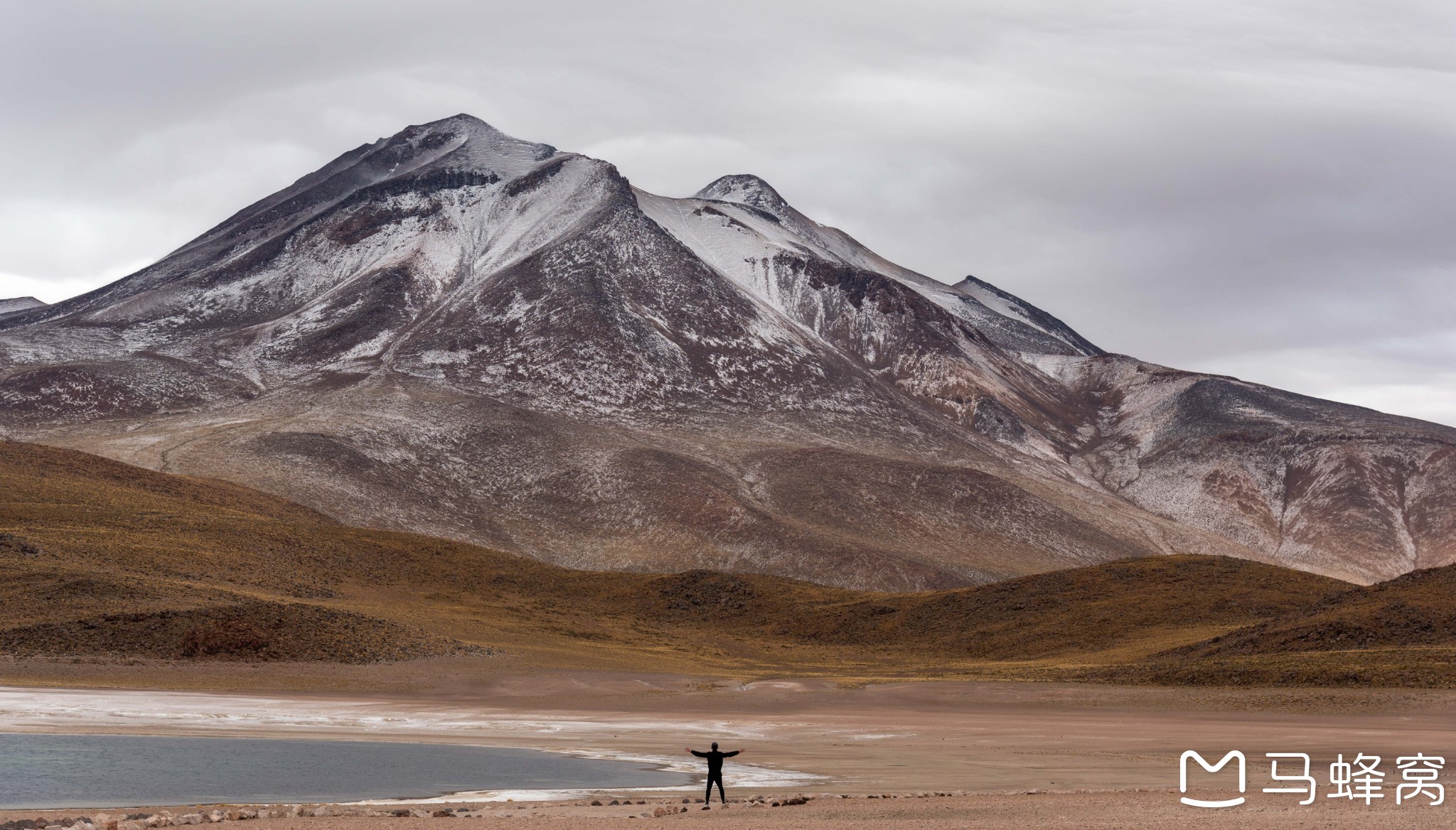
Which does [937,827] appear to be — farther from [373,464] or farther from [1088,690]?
[373,464]

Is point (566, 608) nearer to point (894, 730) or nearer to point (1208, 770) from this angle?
point (894, 730)

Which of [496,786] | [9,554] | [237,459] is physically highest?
[237,459]

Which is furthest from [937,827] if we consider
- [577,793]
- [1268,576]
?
[1268,576]

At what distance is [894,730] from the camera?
45.9 meters

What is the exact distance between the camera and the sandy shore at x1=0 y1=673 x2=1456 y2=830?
2647cm

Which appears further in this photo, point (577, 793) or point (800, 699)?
point (800, 699)

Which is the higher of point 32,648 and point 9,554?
point 9,554

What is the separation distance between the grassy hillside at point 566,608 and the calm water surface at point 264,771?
2546 cm

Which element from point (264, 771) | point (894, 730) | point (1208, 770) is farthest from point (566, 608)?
point (1208, 770)

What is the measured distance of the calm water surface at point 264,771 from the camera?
98.7 ft

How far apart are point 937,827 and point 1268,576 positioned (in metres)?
88.0

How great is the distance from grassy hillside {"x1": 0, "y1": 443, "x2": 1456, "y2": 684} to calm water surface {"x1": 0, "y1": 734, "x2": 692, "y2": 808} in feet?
83.5

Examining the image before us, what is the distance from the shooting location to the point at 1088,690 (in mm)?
57406

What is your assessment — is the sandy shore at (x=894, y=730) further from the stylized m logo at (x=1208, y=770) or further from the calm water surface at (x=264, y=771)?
the calm water surface at (x=264, y=771)
